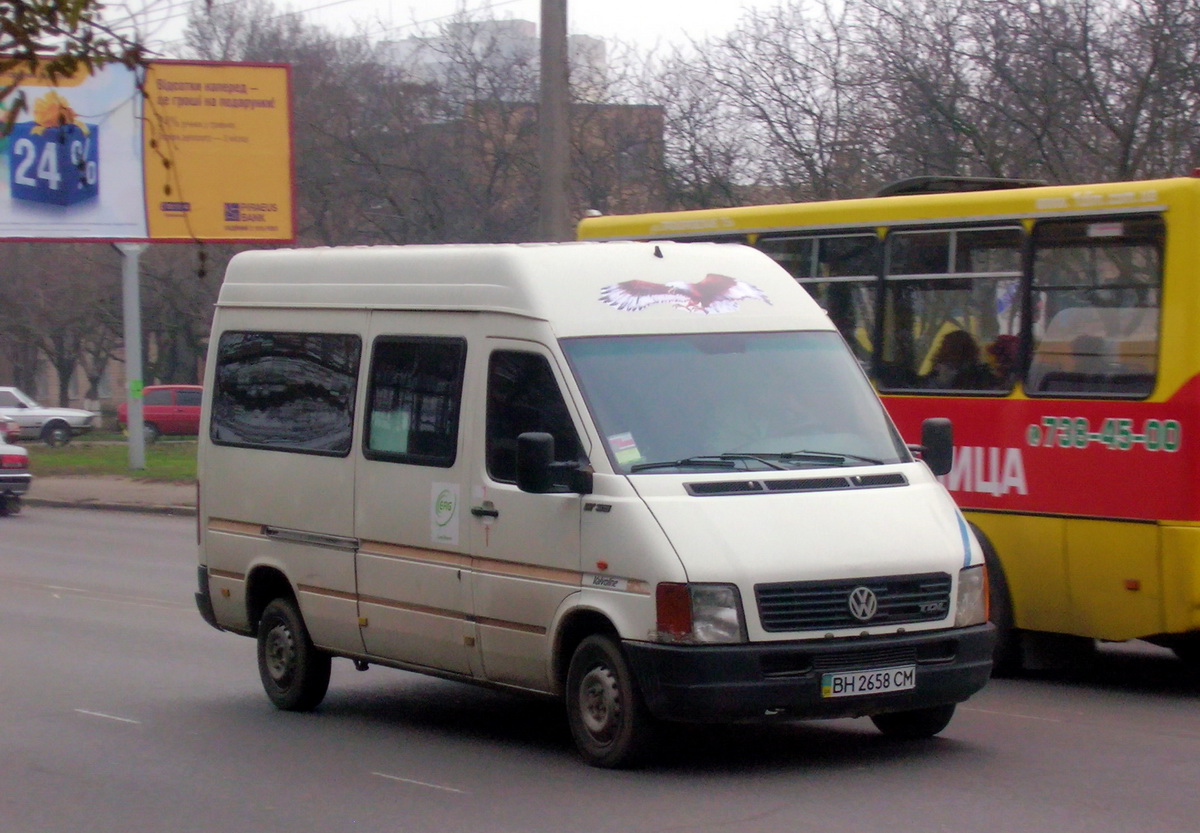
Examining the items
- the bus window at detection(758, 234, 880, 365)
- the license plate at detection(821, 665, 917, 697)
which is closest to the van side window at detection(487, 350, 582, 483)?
the license plate at detection(821, 665, 917, 697)

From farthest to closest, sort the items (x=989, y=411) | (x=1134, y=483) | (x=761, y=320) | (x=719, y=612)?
(x=989, y=411), (x=1134, y=483), (x=761, y=320), (x=719, y=612)

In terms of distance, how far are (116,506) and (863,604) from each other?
75.2 feet

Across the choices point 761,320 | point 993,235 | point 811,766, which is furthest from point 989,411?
point 811,766

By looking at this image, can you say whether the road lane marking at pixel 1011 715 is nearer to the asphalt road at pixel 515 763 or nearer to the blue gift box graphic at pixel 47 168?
the asphalt road at pixel 515 763

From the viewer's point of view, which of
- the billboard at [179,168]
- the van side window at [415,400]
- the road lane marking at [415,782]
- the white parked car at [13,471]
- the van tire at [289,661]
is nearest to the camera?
the road lane marking at [415,782]

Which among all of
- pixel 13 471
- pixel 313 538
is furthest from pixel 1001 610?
pixel 13 471

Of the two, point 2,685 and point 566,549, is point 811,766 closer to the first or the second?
point 566,549

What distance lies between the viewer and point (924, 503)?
302 inches

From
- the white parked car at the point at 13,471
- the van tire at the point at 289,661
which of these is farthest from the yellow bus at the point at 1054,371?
the white parked car at the point at 13,471

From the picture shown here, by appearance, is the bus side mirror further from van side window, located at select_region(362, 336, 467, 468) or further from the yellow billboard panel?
the yellow billboard panel

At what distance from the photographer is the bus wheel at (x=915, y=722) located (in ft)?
26.1

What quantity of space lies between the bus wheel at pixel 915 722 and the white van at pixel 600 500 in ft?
0.05

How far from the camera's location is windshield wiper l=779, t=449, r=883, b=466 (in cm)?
780

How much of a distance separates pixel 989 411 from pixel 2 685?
258 inches
